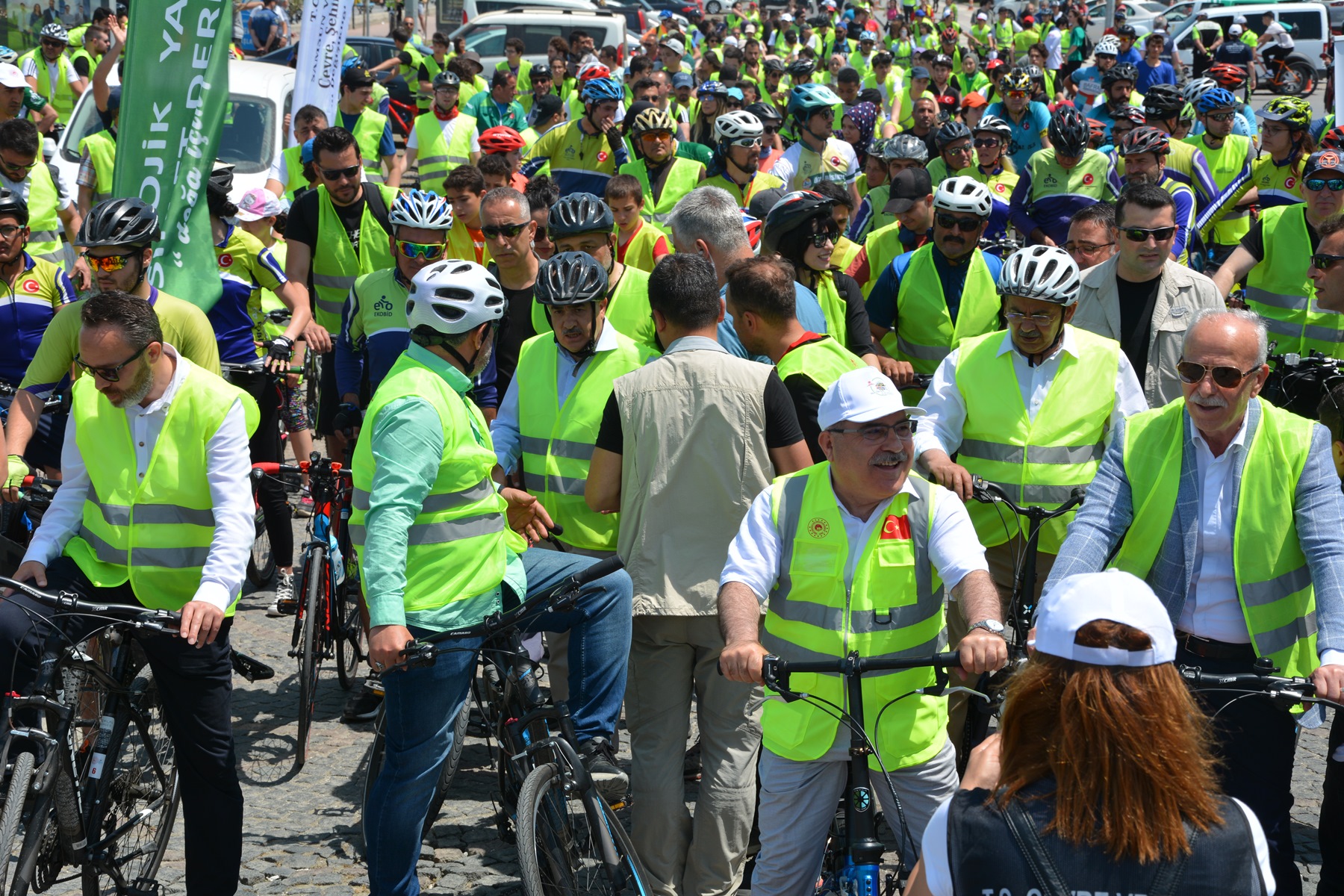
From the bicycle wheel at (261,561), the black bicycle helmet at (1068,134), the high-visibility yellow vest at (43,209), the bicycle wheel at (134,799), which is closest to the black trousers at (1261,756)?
the bicycle wheel at (134,799)

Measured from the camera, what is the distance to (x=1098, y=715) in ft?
8.35

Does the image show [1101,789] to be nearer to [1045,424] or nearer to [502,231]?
[1045,424]

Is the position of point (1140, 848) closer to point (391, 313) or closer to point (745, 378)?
point (745, 378)

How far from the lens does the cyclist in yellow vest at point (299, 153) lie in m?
12.9

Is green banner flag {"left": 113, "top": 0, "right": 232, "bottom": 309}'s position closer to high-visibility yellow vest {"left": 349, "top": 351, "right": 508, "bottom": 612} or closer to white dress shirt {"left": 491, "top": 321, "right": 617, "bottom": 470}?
white dress shirt {"left": 491, "top": 321, "right": 617, "bottom": 470}

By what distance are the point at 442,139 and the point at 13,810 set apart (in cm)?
1089

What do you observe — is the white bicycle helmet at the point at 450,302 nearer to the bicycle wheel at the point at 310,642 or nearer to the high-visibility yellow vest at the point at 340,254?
the bicycle wheel at the point at 310,642

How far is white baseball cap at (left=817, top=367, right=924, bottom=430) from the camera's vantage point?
3932 millimetres

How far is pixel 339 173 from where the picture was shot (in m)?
8.34

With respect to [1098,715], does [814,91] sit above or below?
above

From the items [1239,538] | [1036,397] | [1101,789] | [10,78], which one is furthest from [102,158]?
[1101,789]

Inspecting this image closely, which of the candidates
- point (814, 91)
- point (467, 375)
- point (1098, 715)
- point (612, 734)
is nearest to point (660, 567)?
point (612, 734)

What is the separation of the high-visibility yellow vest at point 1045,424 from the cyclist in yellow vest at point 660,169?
16.2 ft

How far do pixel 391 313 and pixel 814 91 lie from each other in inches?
214
